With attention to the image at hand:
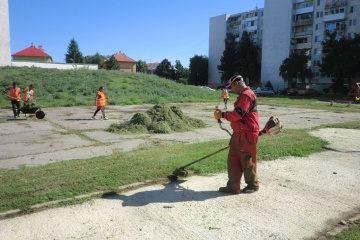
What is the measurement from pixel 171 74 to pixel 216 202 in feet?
288

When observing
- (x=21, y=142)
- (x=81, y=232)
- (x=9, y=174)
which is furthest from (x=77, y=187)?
(x=21, y=142)

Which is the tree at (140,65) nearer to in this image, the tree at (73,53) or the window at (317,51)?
the tree at (73,53)

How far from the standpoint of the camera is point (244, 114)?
181 inches

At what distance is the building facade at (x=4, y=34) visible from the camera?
44281mm

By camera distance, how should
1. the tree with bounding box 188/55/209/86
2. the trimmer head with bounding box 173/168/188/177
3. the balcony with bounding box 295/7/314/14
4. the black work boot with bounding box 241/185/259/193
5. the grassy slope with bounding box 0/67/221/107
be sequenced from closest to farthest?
1. the black work boot with bounding box 241/185/259/193
2. the trimmer head with bounding box 173/168/188/177
3. the grassy slope with bounding box 0/67/221/107
4. the balcony with bounding box 295/7/314/14
5. the tree with bounding box 188/55/209/86

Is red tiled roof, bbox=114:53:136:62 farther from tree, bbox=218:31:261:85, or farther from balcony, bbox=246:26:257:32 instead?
balcony, bbox=246:26:257:32

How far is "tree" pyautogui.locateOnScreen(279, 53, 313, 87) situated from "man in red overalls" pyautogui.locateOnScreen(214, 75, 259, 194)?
59796 mm

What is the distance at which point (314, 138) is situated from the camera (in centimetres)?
969

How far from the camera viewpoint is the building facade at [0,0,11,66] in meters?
44.3

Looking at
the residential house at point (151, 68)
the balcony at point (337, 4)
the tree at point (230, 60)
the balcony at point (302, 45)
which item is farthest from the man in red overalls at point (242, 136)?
the residential house at point (151, 68)

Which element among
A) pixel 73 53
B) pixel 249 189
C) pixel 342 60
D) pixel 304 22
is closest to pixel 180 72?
pixel 73 53

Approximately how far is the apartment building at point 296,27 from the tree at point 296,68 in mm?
4165

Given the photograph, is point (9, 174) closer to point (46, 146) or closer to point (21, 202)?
point (21, 202)

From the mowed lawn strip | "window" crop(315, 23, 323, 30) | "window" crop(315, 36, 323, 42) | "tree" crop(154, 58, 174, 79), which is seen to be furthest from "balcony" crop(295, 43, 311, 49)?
the mowed lawn strip
